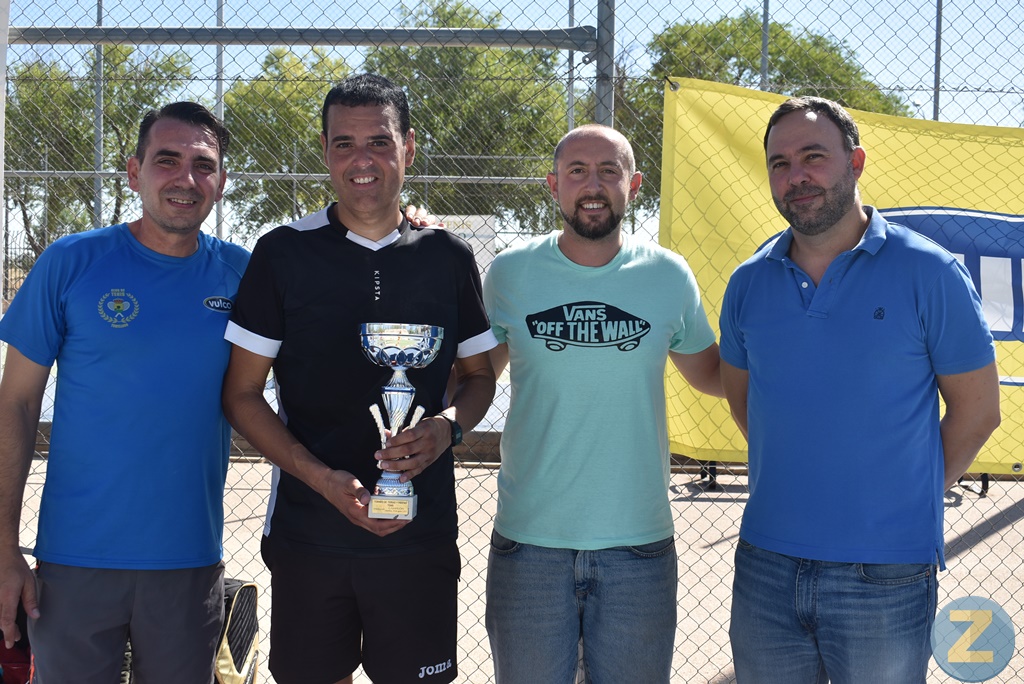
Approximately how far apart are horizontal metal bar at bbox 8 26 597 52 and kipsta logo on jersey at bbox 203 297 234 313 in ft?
4.09

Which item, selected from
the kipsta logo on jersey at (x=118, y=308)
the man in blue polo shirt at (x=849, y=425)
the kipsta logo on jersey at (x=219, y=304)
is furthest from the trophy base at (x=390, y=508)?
the man in blue polo shirt at (x=849, y=425)

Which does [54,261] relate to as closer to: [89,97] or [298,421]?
[298,421]

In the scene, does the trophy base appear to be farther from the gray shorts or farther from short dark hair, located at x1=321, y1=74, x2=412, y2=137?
short dark hair, located at x1=321, y1=74, x2=412, y2=137

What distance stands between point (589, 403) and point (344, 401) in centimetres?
74

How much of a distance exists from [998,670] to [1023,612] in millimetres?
2065

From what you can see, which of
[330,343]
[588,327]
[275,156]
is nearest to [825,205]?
[588,327]

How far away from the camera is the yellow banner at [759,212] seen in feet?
12.6

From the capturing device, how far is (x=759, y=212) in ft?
12.7

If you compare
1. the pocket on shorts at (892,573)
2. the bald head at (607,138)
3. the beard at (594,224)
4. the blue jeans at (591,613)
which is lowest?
the blue jeans at (591,613)

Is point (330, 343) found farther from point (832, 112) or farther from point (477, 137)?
point (477, 137)

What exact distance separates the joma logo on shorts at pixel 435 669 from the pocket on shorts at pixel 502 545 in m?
0.36

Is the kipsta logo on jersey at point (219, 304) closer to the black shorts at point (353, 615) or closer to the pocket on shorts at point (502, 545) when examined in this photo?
the black shorts at point (353, 615)

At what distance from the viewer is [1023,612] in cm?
523

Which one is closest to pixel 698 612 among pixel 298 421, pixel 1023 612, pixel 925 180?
pixel 1023 612
